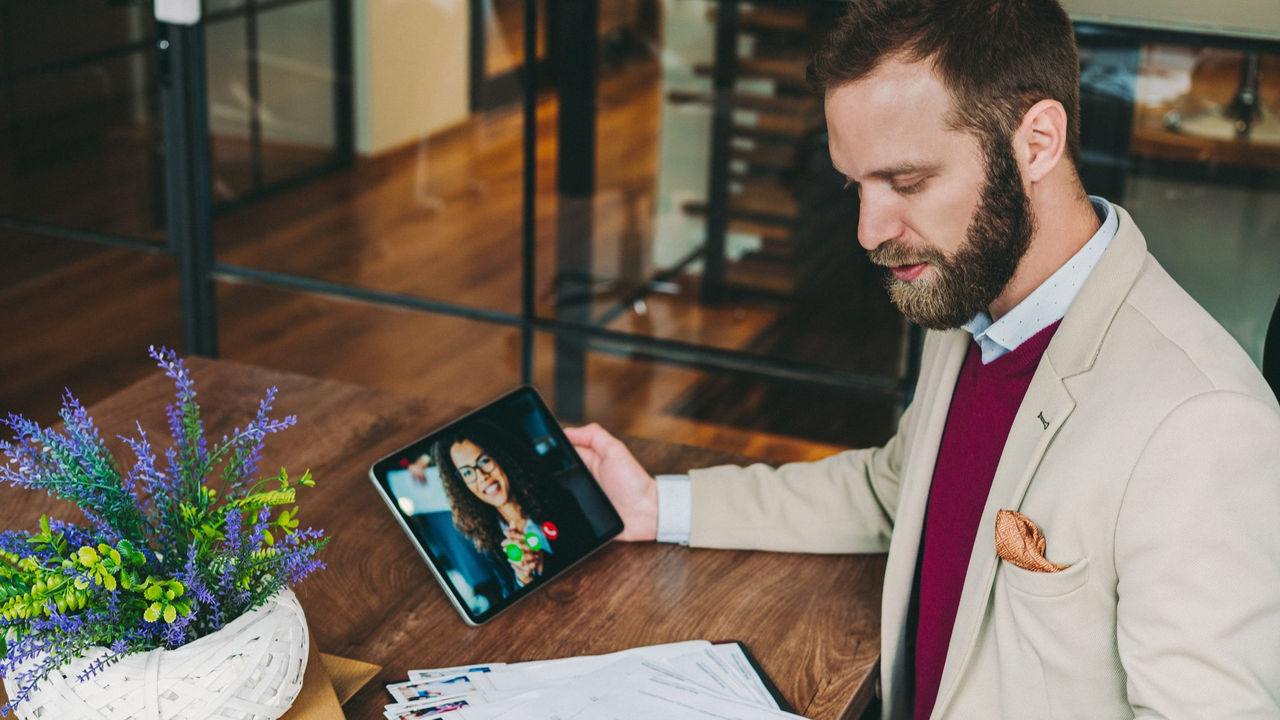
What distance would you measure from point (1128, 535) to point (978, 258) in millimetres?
336

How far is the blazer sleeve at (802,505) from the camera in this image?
1.53 metres

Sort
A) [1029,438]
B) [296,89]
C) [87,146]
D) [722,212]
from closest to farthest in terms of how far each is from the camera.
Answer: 1. [1029,438]
2. [722,212]
3. [296,89]
4. [87,146]

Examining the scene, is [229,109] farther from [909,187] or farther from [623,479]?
[909,187]

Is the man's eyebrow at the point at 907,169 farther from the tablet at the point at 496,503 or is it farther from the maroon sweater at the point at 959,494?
the tablet at the point at 496,503

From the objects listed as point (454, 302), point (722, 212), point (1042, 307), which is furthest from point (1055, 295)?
point (454, 302)

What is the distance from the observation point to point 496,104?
2951 millimetres

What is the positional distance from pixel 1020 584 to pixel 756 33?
1.73 m

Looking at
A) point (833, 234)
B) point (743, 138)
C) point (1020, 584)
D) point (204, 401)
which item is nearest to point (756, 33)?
point (743, 138)

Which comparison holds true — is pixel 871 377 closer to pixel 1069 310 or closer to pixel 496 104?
pixel 496 104

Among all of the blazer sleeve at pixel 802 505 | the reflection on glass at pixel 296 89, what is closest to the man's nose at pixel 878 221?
the blazer sleeve at pixel 802 505

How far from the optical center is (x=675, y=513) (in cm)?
152

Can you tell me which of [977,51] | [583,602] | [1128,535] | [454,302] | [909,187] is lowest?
[454,302]

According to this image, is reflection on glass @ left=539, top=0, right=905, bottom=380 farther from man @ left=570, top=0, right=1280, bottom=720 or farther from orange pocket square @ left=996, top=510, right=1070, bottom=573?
orange pocket square @ left=996, top=510, right=1070, bottom=573

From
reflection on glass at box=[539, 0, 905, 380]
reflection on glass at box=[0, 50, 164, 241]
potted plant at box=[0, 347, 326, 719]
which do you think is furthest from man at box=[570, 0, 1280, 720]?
reflection on glass at box=[0, 50, 164, 241]
